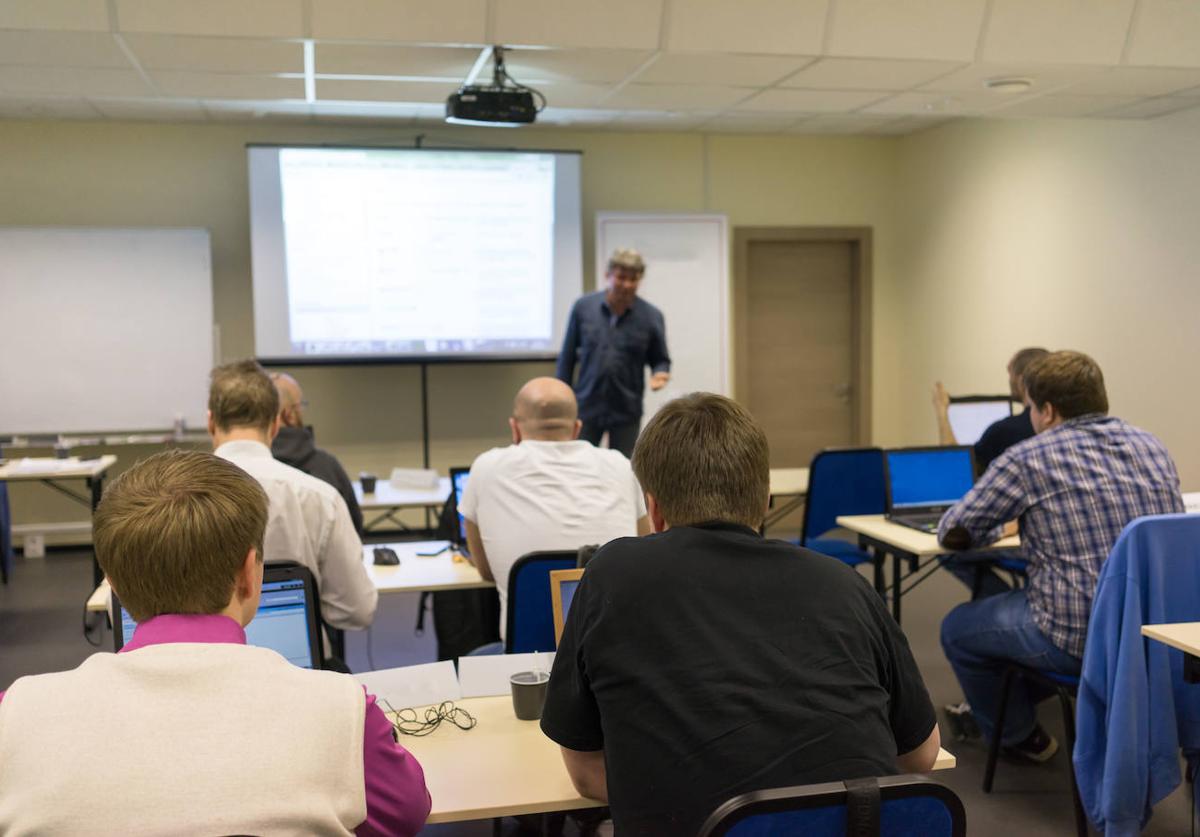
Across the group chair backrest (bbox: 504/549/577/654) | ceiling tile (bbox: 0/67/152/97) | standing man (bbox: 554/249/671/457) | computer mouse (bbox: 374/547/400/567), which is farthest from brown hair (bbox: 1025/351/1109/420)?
ceiling tile (bbox: 0/67/152/97)

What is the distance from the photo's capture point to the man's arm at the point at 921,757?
5.10ft

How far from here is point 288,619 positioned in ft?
6.33

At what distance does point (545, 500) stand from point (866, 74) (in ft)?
8.69

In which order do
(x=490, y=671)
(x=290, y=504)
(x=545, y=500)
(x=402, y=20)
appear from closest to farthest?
(x=490, y=671) < (x=290, y=504) < (x=545, y=500) < (x=402, y=20)

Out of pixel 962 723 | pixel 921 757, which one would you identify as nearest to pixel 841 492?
pixel 962 723

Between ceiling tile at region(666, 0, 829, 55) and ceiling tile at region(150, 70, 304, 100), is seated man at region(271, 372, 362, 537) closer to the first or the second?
ceiling tile at region(150, 70, 304, 100)

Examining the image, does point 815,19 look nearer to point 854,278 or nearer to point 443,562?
point 443,562

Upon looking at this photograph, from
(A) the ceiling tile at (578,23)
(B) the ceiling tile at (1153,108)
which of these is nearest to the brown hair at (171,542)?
(A) the ceiling tile at (578,23)

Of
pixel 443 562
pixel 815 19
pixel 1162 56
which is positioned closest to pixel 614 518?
pixel 443 562

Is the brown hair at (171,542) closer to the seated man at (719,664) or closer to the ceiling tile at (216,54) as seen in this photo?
the seated man at (719,664)

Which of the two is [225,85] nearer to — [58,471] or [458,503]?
[58,471]

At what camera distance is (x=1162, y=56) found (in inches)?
161

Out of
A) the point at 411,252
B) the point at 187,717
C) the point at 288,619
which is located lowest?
the point at 288,619

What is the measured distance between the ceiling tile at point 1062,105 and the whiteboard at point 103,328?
188 inches
